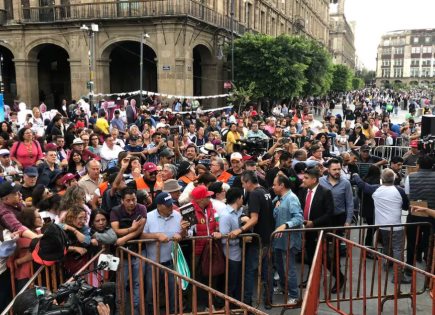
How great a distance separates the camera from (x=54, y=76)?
106ft

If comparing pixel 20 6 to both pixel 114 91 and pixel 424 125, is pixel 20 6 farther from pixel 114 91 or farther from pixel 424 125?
pixel 424 125

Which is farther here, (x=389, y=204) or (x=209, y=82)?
(x=209, y=82)

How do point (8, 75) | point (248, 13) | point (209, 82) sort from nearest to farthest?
point (209, 82) < point (8, 75) < point (248, 13)

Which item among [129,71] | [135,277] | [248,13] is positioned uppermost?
[248,13]

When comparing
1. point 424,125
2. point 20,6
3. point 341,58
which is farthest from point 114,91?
point 341,58

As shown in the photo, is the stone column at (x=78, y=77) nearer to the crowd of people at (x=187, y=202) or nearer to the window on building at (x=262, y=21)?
the crowd of people at (x=187, y=202)

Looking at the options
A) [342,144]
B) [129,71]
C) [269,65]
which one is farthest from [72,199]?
[129,71]

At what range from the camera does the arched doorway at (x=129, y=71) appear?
3078 cm

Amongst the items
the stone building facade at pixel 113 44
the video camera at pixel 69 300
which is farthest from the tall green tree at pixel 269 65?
the video camera at pixel 69 300

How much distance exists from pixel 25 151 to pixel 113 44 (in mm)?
18578

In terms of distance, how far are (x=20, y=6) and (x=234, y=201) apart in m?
26.6

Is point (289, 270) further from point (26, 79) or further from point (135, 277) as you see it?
point (26, 79)

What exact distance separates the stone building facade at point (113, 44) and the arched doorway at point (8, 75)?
69 millimetres

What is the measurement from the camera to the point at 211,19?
27.2 m
